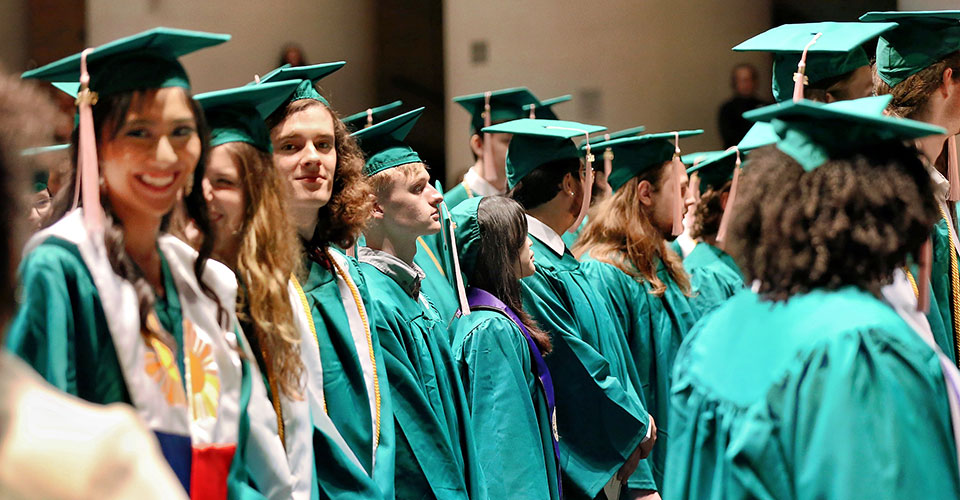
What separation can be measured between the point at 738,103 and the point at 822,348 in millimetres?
6308

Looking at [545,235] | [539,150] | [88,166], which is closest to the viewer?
[88,166]

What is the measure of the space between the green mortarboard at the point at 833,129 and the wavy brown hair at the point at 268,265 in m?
1.16

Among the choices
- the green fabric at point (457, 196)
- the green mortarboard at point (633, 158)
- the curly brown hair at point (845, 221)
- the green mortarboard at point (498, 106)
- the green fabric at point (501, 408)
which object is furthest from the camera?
the green mortarboard at point (498, 106)

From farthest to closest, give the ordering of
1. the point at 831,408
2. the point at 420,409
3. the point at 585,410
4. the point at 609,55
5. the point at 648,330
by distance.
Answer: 1. the point at 609,55
2. the point at 648,330
3. the point at 585,410
4. the point at 420,409
5. the point at 831,408

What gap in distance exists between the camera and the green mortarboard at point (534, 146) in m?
4.82

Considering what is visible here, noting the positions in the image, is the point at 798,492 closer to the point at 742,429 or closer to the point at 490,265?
the point at 742,429

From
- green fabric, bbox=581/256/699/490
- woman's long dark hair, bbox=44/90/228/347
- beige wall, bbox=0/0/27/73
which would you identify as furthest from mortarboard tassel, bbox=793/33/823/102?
beige wall, bbox=0/0/27/73

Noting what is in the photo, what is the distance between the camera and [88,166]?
2.11 metres

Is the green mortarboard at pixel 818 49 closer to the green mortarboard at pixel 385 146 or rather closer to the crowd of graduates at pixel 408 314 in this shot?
the crowd of graduates at pixel 408 314

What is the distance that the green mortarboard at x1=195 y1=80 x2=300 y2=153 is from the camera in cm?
269

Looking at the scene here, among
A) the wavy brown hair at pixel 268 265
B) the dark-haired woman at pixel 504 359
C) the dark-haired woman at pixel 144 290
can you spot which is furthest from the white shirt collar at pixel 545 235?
the dark-haired woman at pixel 144 290

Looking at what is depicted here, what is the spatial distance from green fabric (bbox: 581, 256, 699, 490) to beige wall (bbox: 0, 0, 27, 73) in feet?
9.57

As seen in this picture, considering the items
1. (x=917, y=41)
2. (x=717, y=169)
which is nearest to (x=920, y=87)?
(x=917, y=41)

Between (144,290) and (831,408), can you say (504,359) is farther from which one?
(831,408)
